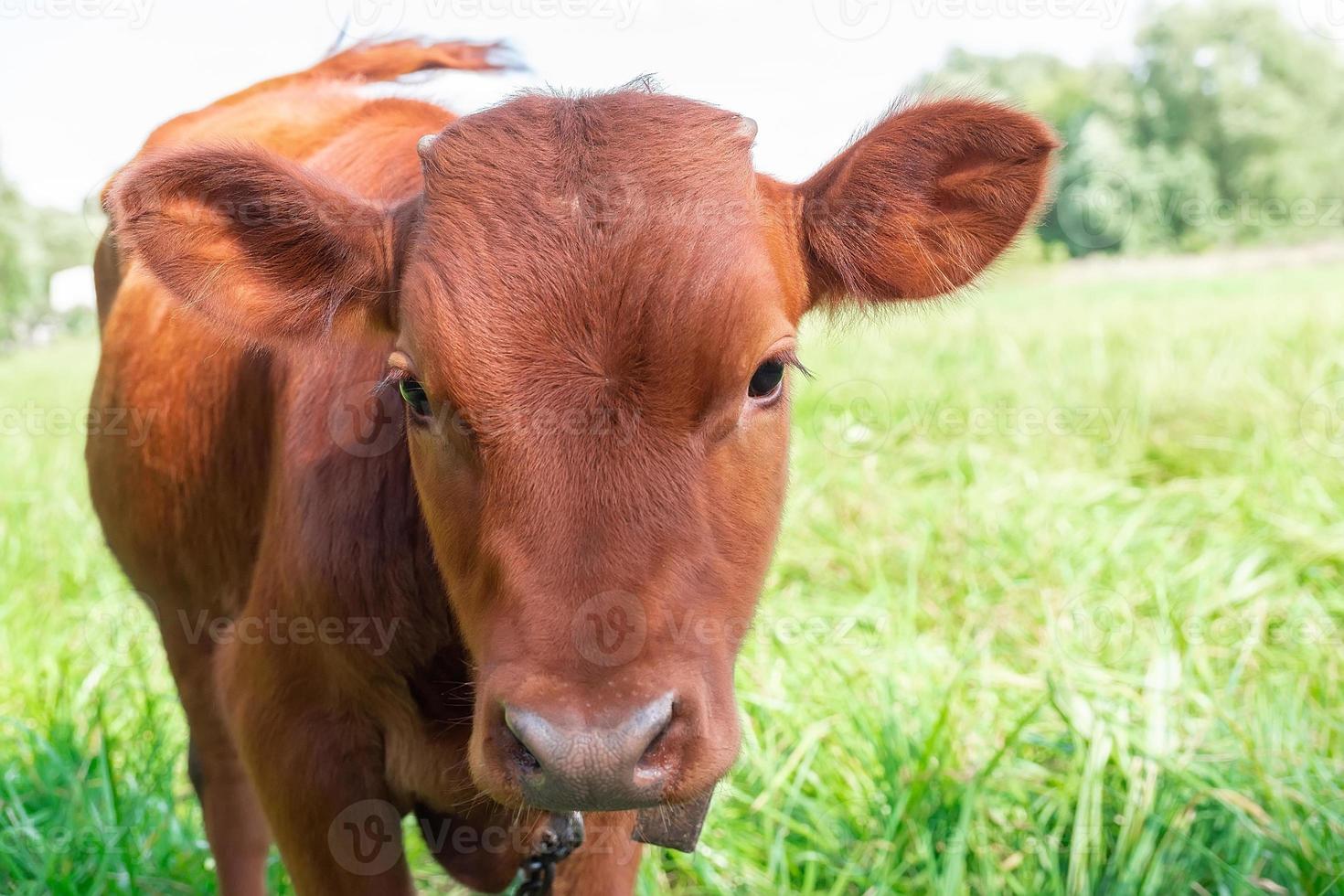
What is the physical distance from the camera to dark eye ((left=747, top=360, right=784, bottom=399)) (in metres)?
2.00

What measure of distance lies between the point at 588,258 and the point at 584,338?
0.46 ft

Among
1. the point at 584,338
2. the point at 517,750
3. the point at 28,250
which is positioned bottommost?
the point at 28,250

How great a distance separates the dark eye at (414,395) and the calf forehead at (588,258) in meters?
0.12

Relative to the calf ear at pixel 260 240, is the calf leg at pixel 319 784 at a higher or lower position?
lower

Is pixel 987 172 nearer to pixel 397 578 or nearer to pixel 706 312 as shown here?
pixel 706 312

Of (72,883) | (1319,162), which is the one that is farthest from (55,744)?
(1319,162)

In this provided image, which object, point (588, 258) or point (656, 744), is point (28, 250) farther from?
point (656, 744)

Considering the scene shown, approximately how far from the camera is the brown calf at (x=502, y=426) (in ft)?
5.63

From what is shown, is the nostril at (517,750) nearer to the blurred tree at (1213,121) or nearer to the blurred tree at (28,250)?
the blurred tree at (28,250)

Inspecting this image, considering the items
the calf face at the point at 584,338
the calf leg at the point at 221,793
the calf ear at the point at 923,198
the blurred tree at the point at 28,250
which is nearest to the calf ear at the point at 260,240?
the calf face at the point at 584,338

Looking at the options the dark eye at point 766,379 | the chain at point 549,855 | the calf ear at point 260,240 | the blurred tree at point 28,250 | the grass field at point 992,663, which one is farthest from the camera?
the blurred tree at point 28,250

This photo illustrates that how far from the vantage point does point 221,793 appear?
3354 mm

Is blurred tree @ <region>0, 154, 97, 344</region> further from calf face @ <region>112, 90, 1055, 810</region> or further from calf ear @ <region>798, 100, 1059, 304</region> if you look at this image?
calf ear @ <region>798, 100, 1059, 304</region>

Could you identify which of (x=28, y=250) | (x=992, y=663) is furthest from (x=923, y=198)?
(x=28, y=250)
